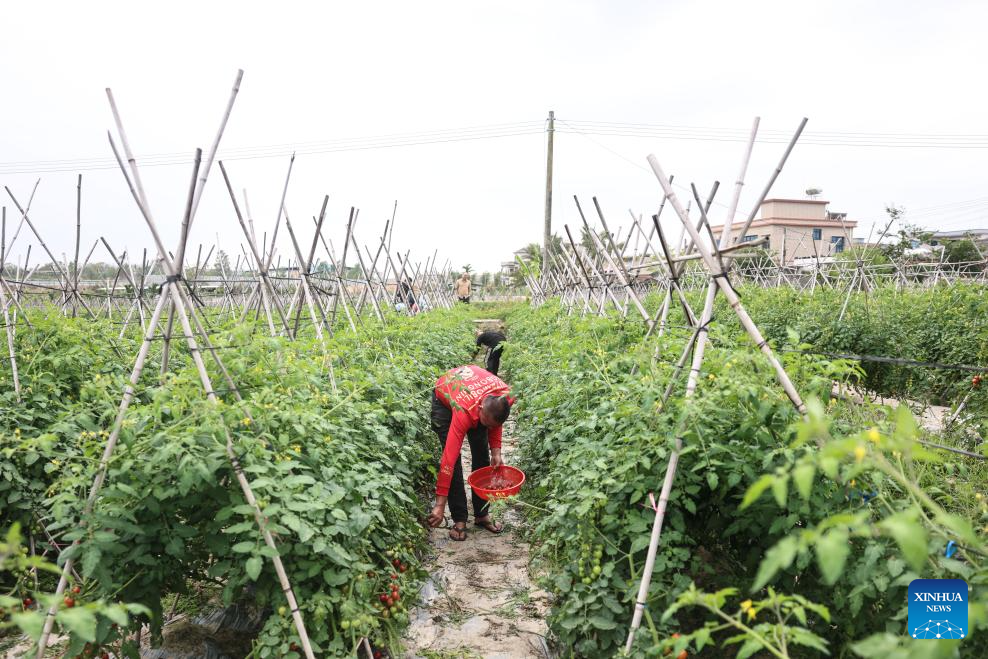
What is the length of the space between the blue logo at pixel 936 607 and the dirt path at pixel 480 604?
1636 millimetres

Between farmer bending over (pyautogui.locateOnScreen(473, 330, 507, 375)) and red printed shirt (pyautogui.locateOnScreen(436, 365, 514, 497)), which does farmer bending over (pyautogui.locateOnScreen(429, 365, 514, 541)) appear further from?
farmer bending over (pyautogui.locateOnScreen(473, 330, 507, 375))

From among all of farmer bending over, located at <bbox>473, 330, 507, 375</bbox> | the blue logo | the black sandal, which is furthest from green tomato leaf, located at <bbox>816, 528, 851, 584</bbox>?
farmer bending over, located at <bbox>473, 330, 507, 375</bbox>

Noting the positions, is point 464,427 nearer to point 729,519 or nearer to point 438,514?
point 438,514

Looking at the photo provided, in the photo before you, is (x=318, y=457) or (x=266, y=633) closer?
(x=266, y=633)

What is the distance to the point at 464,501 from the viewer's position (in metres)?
4.15

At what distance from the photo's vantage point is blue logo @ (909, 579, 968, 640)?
1653 millimetres

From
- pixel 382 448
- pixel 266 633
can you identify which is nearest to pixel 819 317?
pixel 382 448

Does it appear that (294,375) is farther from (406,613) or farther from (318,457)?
(406,613)

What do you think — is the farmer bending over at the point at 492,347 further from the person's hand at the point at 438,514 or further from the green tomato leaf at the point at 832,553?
the green tomato leaf at the point at 832,553

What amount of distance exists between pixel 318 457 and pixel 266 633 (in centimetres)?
74

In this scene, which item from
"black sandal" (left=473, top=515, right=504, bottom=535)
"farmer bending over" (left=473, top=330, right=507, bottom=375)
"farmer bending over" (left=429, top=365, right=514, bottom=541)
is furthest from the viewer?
"farmer bending over" (left=473, top=330, right=507, bottom=375)

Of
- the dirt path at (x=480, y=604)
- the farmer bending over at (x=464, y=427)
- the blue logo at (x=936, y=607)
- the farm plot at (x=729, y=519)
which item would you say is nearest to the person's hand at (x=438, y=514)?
the farmer bending over at (x=464, y=427)

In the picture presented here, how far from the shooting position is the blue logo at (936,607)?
1.65 metres

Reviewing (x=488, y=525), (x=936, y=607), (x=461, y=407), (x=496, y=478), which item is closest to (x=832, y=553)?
(x=936, y=607)
